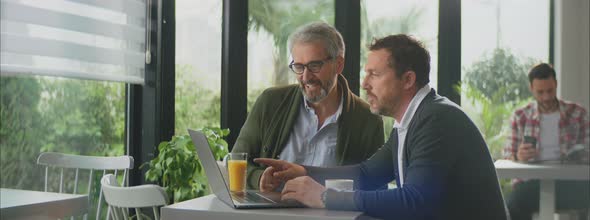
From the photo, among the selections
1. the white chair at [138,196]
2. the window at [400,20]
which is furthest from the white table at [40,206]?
the window at [400,20]

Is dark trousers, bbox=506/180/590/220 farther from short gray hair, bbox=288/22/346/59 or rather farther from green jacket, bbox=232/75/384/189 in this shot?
short gray hair, bbox=288/22/346/59

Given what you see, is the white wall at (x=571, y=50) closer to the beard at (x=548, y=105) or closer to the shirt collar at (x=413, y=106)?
the beard at (x=548, y=105)

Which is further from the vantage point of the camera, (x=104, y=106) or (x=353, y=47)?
(x=353, y=47)

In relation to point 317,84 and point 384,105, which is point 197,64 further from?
point 384,105

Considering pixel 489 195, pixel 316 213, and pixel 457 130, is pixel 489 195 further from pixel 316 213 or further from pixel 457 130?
pixel 316 213

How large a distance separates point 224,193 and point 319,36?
91 cm

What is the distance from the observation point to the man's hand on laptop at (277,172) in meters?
1.99

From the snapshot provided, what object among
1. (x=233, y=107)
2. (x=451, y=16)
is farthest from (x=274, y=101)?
(x=451, y=16)

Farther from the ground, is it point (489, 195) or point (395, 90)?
point (395, 90)

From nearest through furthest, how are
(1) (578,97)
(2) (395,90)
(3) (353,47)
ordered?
1. (2) (395,90)
2. (3) (353,47)
3. (1) (578,97)

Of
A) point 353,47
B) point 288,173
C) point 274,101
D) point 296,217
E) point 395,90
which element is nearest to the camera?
point 296,217

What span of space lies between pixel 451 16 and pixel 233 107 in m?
1.47

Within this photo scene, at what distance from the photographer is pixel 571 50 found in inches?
179

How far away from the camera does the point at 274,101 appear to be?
2.53 metres
